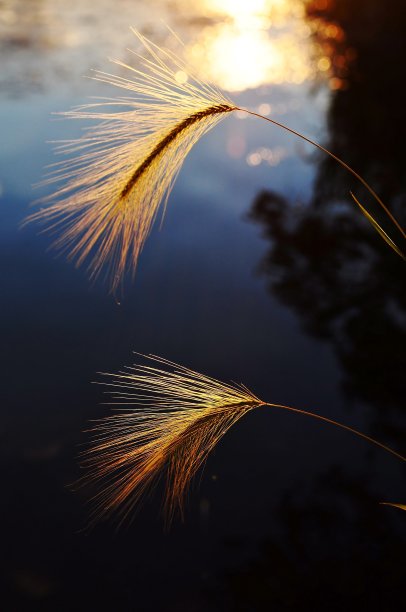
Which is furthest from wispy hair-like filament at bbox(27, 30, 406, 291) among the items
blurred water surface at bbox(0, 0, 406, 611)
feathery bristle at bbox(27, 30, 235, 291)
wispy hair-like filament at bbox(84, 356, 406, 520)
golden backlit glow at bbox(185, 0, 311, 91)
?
golden backlit glow at bbox(185, 0, 311, 91)

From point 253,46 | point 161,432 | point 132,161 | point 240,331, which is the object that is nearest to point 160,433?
point 161,432

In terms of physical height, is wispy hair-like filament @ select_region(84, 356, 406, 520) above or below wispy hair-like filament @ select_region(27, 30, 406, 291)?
below

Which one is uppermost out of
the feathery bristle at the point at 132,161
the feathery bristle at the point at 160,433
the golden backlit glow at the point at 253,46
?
the golden backlit glow at the point at 253,46

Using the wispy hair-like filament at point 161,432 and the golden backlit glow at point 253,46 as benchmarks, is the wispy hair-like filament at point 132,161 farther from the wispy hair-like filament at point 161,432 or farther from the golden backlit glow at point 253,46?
the golden backlit glow at point 253,46

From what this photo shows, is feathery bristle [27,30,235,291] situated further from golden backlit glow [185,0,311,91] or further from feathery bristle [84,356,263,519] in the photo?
golden backlit glow [185,0,311,91]

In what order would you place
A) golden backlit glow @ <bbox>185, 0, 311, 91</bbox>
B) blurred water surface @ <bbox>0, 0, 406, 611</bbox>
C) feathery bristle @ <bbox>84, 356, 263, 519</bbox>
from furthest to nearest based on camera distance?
golden backlit glow @ <bbox>185, 0, 311, 91</bbox>
blurred water surface @ <bbox>0, 0, 406, 611</bbox>
feathery bristle @ <bbox>84, 356, 263, 519</bbox>

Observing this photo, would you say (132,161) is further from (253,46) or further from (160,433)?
(253,46)

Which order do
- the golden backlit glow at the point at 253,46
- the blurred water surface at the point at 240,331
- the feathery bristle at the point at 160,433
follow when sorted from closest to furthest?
the feathery bristle at the point at 160,433 < the blurred water surface at the point at 240,331 < the golden backlit glow at the point at 253,46

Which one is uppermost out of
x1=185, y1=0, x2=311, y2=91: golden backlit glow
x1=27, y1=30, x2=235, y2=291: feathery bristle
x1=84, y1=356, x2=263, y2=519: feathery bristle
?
x1=185, y1=0, x2=311, y2=91: golden backlit glow

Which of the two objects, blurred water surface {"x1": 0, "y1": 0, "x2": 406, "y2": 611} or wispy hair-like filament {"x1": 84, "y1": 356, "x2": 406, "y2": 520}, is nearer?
wispy hair-like filament {"x1": 84, "y1": 356, "x2": 406, "y2": 520}

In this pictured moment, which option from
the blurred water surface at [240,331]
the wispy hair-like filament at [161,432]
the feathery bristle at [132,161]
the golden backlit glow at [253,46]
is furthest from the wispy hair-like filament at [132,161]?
the golden backlit glow at [253,46]
